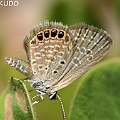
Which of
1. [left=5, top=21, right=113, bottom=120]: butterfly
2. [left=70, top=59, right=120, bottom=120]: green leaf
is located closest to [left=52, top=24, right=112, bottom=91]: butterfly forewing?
[left=5, top=21, right=113, bottom=120]: butterfly

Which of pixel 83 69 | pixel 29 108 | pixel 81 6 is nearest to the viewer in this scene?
pixel 29 108

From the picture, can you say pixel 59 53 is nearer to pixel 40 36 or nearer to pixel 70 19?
pixel 40 36

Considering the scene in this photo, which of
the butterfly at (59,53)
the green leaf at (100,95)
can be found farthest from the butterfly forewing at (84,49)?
the green leaf at (100,95)

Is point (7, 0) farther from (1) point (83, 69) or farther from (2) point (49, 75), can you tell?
(1) point (83, 69)

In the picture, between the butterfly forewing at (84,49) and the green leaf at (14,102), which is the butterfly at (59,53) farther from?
the green leaf at (14,102)

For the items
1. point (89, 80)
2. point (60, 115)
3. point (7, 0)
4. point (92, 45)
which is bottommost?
point (60, 115)

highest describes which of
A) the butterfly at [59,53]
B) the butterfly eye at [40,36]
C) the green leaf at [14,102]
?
the butterfly eye at [40,36]

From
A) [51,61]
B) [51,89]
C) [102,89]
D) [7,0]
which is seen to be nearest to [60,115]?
[51,89]

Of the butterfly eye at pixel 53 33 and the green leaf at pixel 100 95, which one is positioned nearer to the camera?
the green leaf at pixel 100 95

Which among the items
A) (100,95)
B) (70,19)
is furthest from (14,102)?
(70,19)
